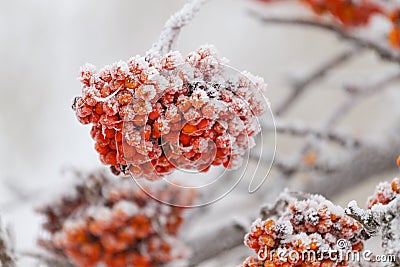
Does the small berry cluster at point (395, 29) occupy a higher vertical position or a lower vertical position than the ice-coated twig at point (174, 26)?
higher

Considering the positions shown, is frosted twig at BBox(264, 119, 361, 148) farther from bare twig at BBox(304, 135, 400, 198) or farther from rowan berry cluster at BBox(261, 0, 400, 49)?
rowan berry cluster at BBox(261, 0, 400, 49)

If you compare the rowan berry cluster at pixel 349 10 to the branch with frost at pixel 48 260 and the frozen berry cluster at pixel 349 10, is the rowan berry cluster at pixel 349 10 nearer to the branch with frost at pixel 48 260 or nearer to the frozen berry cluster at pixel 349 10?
the frozen berry cluster at pixel 349 10

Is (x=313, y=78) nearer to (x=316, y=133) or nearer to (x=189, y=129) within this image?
(x=316, y=133)

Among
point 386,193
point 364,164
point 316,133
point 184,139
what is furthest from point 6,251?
point 364,164

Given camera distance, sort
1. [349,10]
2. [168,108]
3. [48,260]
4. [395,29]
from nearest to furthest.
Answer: [168,108] < [48,260] < [395,29] < [349,10]

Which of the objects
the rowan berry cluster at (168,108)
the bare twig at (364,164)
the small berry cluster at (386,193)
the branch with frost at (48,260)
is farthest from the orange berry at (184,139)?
the bare twig at (364,164)

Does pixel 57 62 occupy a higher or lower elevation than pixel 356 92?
higher

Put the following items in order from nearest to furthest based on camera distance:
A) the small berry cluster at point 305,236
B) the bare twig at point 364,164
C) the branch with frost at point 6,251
Answer: the small berry cluster at point 305,236 → the branch with frost at point 6,251 → the bare twig at point 364,164

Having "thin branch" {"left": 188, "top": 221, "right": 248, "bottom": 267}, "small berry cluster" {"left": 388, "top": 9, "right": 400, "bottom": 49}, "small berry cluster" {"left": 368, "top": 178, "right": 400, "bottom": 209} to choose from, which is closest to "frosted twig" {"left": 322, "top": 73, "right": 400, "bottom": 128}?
"small berry cluster" {"left": 388, "top": 9, "right": 400, "bottom": 49}
